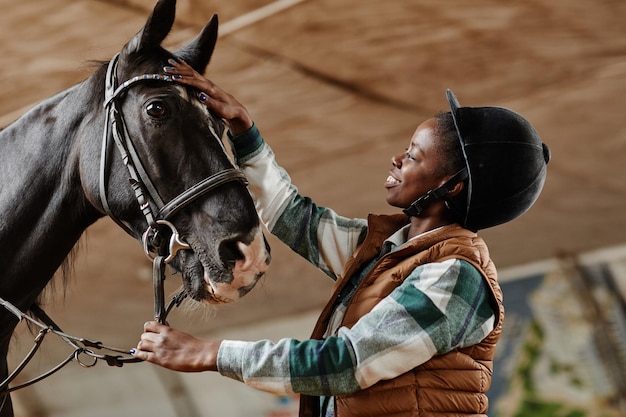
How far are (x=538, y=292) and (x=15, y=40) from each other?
4.22 m

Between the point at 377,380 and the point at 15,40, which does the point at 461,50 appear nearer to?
the point at 15,40

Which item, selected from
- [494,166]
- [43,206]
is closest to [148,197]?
[43,206]

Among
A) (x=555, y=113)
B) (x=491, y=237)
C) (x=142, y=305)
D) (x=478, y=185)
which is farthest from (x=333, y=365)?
(x=142, y=305)

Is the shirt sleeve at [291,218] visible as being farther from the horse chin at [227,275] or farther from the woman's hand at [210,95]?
the horse chin at [227,275]

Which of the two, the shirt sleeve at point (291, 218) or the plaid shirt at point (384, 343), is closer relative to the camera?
the plaid shirt at point (384, 343)

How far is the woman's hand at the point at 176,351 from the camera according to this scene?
1.46 m

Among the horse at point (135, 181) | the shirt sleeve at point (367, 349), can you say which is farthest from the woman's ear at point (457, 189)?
the horse at point (135, 181)

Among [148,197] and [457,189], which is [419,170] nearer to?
[457,189]

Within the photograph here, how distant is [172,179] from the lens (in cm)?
165

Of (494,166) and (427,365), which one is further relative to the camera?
(494,166)

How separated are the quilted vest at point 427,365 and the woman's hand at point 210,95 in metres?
0.43

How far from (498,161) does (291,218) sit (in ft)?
1.70

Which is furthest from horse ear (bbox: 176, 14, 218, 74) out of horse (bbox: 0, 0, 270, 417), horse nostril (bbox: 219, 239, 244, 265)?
horse nostril (bbox: 219, 239, 244, 265)

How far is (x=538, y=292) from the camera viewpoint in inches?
239
